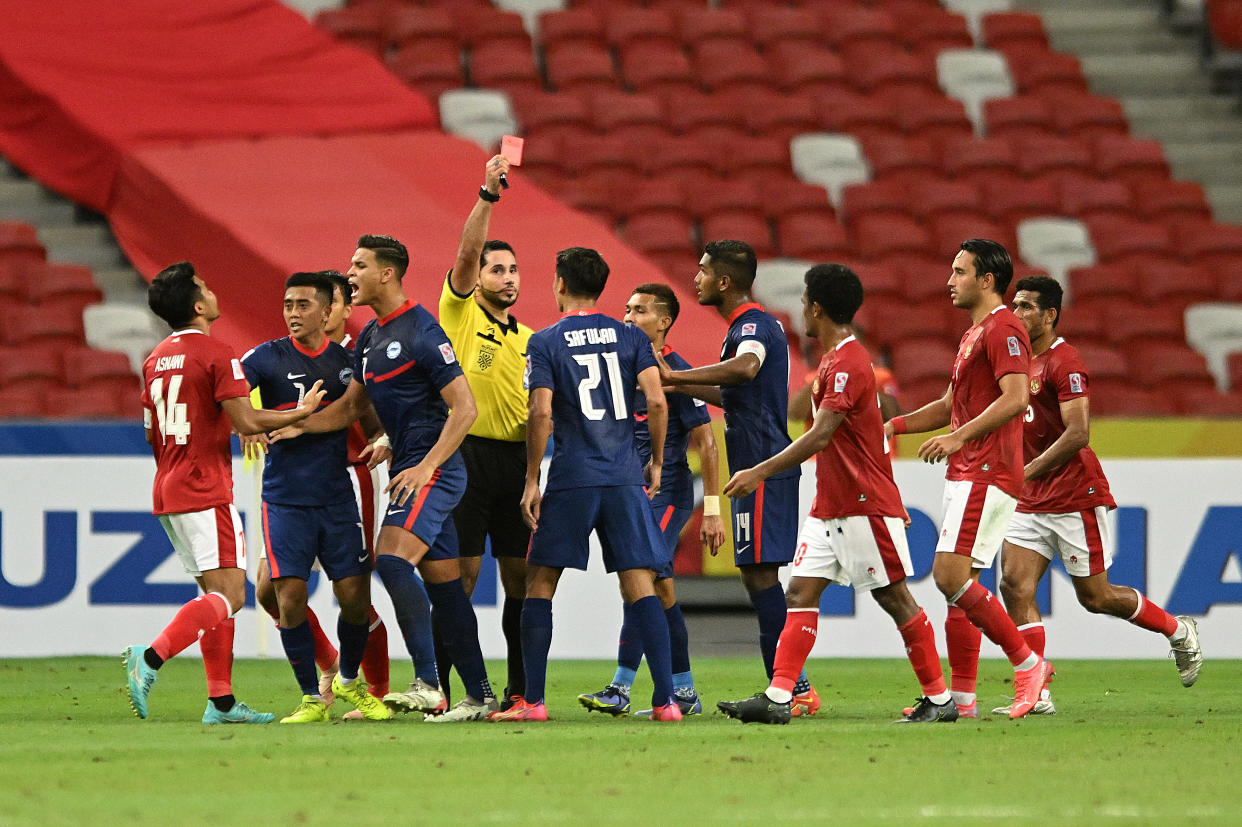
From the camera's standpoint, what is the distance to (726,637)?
36.3 ft

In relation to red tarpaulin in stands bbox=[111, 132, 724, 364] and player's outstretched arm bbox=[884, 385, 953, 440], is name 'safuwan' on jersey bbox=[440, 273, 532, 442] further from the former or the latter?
red tarpaulin in stands bbox=[111, 132, 724, 364]

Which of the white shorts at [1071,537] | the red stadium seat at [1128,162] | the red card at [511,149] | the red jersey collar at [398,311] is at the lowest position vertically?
the white shorts at [1071,537]

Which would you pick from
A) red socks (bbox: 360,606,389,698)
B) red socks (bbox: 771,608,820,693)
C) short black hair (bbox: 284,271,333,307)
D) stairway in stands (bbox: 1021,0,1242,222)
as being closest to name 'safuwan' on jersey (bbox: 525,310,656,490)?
red socks (bbox: 771,608,820,693)

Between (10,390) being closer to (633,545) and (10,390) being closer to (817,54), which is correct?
(633,545)

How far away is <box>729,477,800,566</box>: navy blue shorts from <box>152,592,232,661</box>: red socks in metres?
2.24

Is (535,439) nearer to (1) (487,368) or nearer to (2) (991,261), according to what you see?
(1) (487,368)

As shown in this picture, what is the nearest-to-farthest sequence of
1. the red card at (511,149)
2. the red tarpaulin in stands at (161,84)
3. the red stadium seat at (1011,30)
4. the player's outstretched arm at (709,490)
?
the red card at (511,149)
the player's outstretched arm at (709,490)
the red tarpaulin in stands at (161,84)
the red stadium seat at (1011,30)

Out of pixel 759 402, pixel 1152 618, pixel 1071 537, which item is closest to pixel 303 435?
pixel 759 402

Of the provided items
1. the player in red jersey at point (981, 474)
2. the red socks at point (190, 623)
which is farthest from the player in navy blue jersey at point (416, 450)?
the player in red jersey at point (981, 474)

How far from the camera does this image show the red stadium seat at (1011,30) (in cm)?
1909

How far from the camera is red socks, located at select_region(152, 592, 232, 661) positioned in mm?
6844

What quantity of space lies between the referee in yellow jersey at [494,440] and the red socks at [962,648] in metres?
1.88

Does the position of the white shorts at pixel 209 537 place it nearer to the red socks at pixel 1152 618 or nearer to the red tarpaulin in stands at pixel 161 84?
the red socks at pixel 1152 618

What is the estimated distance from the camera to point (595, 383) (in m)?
7.00
